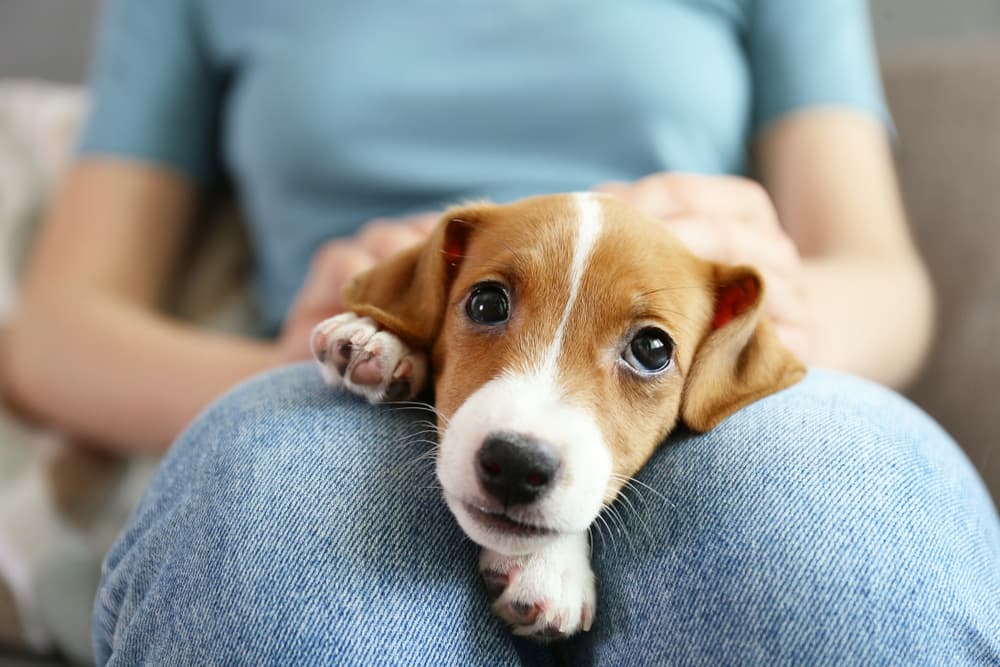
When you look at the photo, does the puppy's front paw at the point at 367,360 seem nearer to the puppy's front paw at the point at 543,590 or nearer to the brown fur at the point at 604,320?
the brown fur at the point at 604,320

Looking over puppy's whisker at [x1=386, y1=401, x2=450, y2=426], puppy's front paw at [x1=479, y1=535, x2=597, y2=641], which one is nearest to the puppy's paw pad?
puppy's front paw at [x1=479, y1=535, x2=597, y2=641]

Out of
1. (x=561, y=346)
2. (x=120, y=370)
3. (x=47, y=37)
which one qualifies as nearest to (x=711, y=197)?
(x=561, y=346)

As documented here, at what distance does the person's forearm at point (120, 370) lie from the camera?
1.69 metres

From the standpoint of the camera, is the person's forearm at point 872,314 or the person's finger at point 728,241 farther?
the person's forearm at point 872,314

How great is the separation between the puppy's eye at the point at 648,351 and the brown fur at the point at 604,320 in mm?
12

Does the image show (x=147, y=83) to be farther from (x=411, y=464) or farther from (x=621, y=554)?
(x=621, y=554)

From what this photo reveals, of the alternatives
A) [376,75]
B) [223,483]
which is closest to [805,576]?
[223,483]

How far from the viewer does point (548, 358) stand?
3.18 feet

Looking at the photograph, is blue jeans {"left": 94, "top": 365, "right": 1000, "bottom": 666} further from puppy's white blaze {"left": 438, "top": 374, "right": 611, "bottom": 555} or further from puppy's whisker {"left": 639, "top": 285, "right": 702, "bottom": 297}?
puppy's whisker {"left": 639, "top": 285, "right": 702, "bottom": 297}

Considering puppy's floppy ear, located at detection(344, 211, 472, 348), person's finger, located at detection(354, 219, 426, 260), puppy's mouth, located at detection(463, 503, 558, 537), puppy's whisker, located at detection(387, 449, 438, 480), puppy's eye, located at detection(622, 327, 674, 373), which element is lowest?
puppy's whisker, located at detection(387, 449, 438, 480)

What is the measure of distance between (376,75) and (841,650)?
4.82 ft

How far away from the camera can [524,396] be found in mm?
905

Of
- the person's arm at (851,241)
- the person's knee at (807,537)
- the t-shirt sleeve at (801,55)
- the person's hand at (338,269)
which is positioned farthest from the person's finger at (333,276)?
the t-shirt sleeve at (801,55)

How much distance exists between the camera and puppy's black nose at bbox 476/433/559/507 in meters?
0.84
